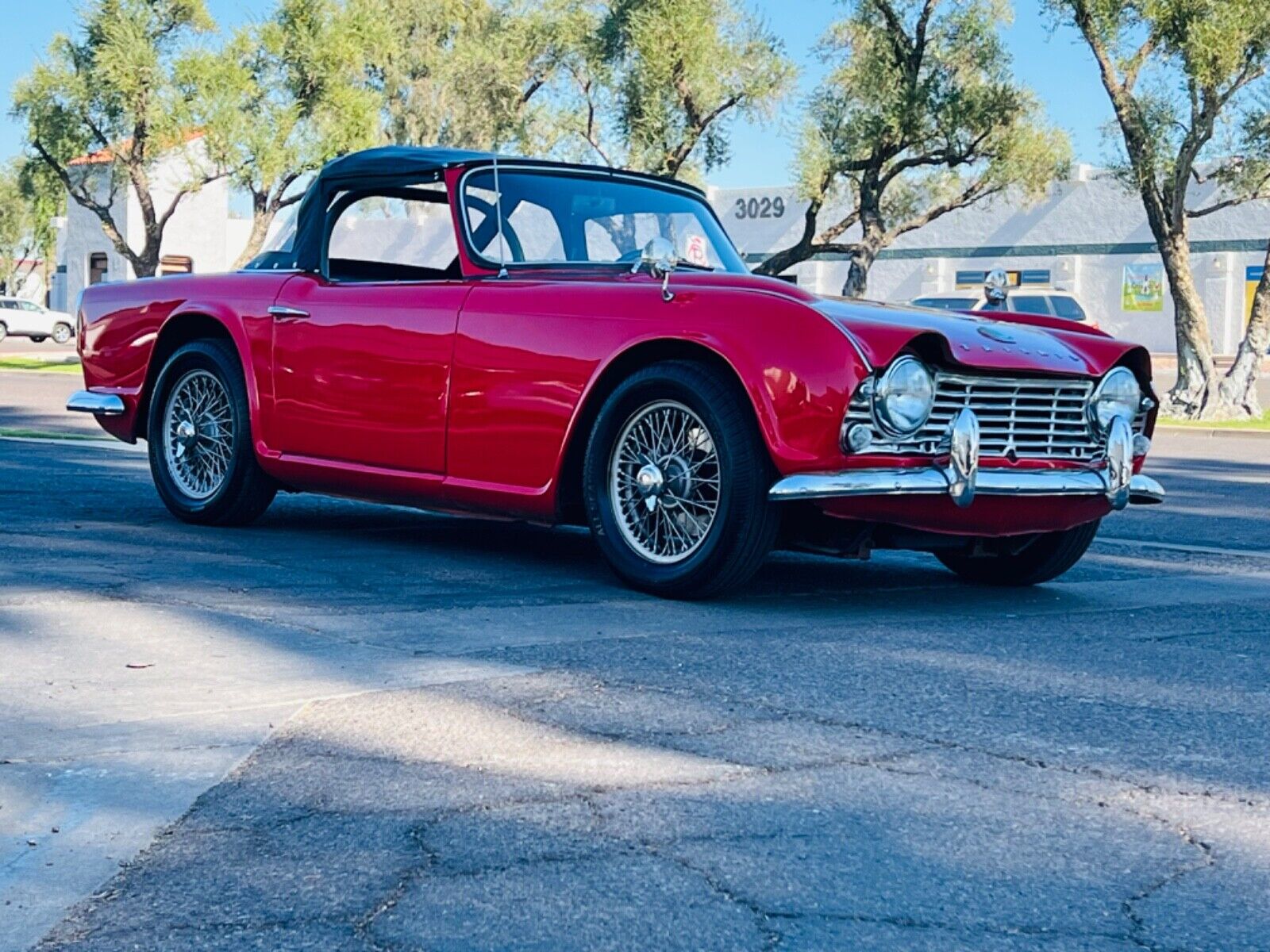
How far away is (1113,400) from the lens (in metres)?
6.11

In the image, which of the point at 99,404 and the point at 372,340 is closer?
the point at 372,340

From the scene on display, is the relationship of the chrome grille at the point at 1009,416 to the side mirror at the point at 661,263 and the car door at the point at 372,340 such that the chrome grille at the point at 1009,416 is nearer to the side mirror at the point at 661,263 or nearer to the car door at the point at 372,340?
the side mirror at the point at 661,263

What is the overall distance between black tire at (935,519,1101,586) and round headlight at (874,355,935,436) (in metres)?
1.06

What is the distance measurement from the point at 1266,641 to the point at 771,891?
3.10 metres

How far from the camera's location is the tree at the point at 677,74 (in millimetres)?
32031

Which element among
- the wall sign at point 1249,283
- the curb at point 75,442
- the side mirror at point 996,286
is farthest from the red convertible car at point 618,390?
the wall sign at point 1249,283

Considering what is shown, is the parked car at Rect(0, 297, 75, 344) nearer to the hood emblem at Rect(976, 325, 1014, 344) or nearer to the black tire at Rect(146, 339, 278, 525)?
the black tire at Rect(146, 339, 278, 525)

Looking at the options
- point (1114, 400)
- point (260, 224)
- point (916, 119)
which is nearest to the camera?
point (1114, 400)

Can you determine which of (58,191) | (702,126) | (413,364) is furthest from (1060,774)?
(58,191)

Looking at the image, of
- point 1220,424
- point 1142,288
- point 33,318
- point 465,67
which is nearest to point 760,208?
point 1142,288

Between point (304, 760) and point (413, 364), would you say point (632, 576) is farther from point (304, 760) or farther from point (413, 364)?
point (304, 760)

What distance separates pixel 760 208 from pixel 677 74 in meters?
24.2

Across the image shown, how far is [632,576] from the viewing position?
597 cm

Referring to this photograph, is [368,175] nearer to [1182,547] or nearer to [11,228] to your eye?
[1182,547]
